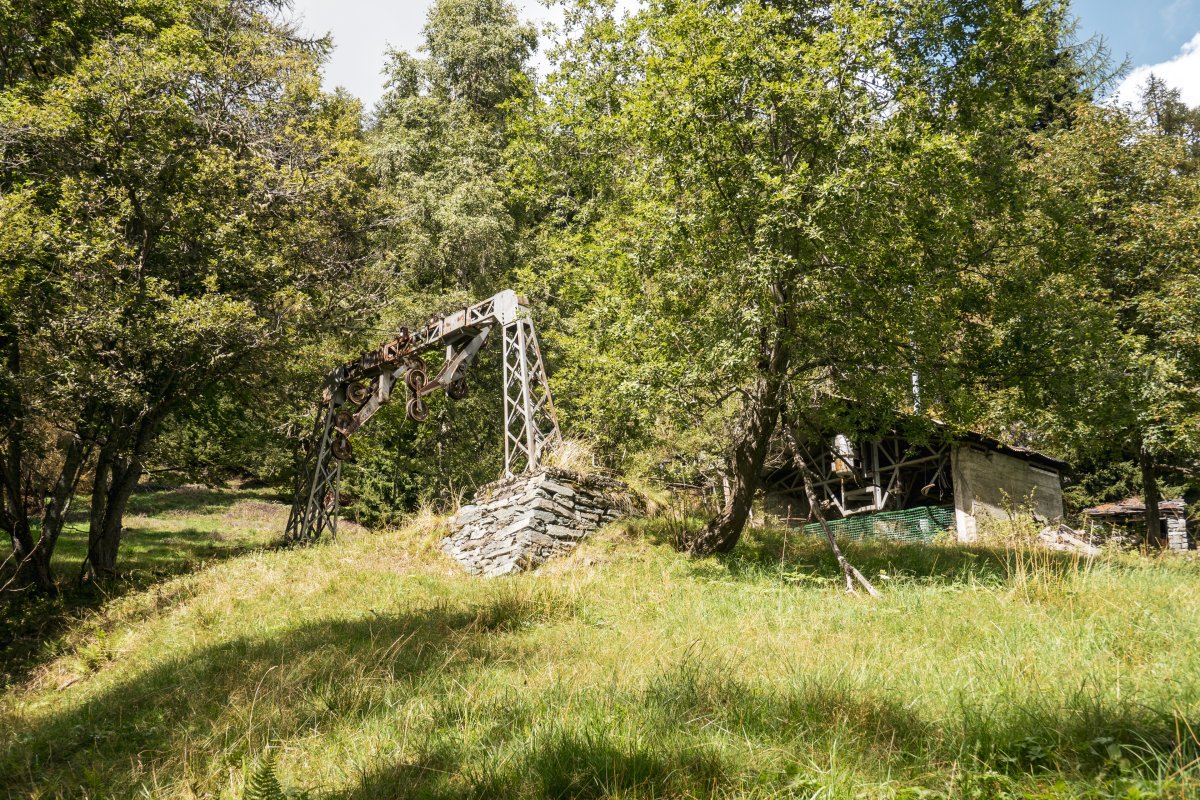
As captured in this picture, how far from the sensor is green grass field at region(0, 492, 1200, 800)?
2.95 metres

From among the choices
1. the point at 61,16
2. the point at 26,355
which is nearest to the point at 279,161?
the point at 61,16

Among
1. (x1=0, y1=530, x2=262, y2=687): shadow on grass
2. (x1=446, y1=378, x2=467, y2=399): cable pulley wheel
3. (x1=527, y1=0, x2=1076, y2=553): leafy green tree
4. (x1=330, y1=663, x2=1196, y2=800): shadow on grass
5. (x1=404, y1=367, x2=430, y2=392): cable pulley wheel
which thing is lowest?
(x1=0, y1=530, x2=262, y2=687): shadow on grass

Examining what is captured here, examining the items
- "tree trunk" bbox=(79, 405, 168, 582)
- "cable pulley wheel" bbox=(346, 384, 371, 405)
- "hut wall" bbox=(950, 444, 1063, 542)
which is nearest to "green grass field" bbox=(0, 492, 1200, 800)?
"tree trunk" bbox=(79, 405, 168, 582)

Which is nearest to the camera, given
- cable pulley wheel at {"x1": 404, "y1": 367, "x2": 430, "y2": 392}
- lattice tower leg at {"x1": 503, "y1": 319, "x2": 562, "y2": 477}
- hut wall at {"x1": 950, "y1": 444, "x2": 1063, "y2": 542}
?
lattice tower leg at {"x1": 503, "y1": 319, "x2": 562, "y2": 477}

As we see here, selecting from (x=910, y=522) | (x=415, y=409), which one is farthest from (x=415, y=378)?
(x=910, y=522)

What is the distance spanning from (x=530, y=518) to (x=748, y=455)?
311cm

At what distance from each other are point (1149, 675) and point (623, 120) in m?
7.75

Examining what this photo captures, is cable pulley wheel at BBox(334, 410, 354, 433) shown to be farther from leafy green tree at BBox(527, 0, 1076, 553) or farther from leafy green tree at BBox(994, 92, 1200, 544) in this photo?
leafy green tree at BBox(994, 92, 1200, 544)

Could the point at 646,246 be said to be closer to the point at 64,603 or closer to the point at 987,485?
the point at 64,603

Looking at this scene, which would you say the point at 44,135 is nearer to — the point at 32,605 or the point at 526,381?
the point at 32,605

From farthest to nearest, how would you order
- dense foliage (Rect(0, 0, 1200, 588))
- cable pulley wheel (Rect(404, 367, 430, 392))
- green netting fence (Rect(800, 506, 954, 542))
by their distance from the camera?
green netting fence (Rect(800, 506, 954, 542)) → cable pulley wheel (Rect(404, 367, 430, 392)) → dense foliage (Rect(0, 0, 1200, 588))

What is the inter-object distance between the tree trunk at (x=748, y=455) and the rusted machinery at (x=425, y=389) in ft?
9.80

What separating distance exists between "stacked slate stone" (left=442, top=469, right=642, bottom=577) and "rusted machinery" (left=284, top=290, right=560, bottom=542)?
65 centimetres

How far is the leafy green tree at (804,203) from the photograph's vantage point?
742cm
